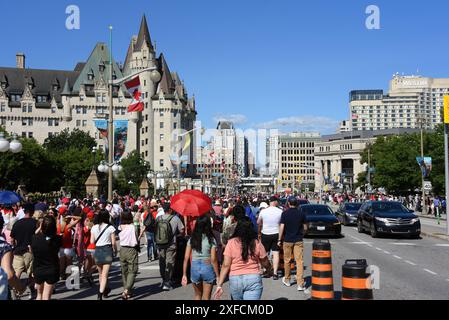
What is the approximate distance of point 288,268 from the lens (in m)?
13.0

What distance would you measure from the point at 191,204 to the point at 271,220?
272 centimetres

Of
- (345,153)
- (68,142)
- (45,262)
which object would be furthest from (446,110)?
(345,153)

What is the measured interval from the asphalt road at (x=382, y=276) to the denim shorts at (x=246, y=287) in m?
3.66

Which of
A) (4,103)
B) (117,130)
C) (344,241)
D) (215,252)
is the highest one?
(4,103)

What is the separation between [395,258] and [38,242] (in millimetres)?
11946

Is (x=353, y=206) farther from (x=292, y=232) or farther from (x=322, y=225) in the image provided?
(x=292, y=232)

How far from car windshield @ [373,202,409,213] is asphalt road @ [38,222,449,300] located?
9.45ft

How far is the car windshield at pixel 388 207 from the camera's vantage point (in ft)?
85.5

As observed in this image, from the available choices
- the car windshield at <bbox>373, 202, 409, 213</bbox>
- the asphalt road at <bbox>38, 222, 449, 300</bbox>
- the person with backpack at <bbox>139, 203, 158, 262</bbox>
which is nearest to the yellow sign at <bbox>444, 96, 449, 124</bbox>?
the car windshield at <bbox>373, 202, 409, 213</bbox>

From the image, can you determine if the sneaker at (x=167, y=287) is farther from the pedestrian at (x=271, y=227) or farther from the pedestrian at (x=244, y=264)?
the pedestrian at (x=244, y=264)

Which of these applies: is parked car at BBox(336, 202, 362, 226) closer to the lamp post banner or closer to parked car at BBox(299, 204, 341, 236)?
parked car at BBox(299, 204, 341, 236)
